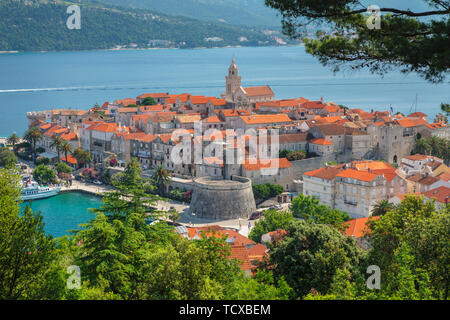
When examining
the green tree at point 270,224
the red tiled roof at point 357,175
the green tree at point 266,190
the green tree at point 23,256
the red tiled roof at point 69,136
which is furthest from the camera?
the red tiled roof at point 69,136

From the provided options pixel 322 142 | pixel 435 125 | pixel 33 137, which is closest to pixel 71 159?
pixel 33 137

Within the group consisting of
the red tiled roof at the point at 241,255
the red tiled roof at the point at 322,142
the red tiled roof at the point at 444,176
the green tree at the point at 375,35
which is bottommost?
the red tiled roof at the point at 444,176

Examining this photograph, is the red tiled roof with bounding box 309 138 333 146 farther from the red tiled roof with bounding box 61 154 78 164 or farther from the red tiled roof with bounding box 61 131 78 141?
the red tiled roof with bounding box 61 131 78 141

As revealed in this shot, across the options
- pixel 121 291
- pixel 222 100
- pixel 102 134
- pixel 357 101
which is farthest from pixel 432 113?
pixel 121 291

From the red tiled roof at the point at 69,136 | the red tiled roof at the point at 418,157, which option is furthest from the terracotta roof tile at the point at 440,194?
the red tiled roof at the point at 69,136

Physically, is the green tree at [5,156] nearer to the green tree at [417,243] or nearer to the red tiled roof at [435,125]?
the red tiled roof at [435,125]

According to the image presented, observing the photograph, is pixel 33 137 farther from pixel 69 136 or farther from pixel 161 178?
pixel 161 178
